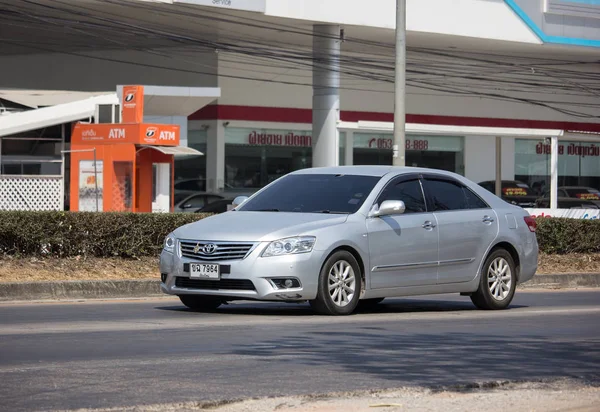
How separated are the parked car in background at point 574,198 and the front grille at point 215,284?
57.6 ft

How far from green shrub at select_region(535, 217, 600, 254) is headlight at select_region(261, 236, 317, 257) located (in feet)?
34.7

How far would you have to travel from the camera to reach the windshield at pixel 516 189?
33403 mm

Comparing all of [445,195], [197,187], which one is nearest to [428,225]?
[445,195]

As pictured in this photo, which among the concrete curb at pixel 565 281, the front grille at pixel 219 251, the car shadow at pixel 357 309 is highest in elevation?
the front grille at pixel 219 251

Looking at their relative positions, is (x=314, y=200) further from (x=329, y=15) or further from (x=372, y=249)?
(x=329, y=15)

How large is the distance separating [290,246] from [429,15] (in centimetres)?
3291

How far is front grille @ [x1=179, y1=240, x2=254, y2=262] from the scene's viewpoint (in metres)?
11.8

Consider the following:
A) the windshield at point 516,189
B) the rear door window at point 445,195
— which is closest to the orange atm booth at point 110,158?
the windshield at point 516,189

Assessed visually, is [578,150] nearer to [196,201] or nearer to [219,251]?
[196,201]

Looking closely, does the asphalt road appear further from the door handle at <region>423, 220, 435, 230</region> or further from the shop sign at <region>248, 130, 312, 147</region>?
the shop sign at <region>248, 130, 312, 147</region>

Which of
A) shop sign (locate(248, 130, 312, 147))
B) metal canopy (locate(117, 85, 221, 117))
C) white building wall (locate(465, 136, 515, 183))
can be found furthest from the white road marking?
white building wall (locate(465, 136, 515, 183))

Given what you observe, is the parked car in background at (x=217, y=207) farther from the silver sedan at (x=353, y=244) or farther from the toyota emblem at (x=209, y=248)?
the toyota emblem at (x=209, y=248)

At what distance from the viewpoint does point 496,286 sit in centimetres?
1389

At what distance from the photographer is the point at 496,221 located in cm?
1388
